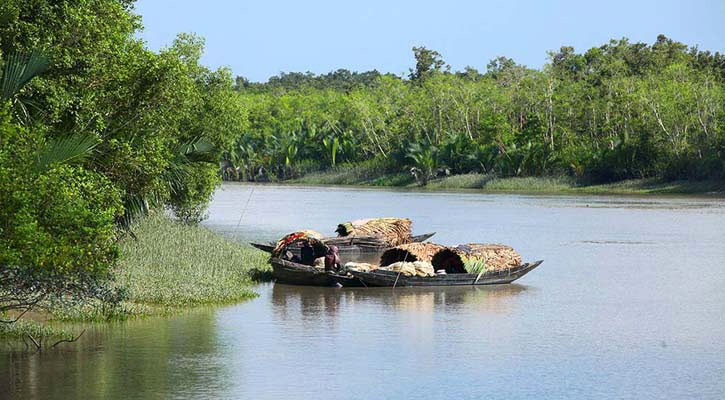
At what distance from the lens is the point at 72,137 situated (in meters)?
Result: 15.9

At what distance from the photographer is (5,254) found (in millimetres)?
13547

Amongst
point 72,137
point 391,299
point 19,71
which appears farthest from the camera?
point 391,299

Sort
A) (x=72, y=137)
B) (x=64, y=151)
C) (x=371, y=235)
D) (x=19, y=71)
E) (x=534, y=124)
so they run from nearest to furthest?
(x=64, y=151) → (x=72, y=137) → (x=19, y=71) → (x=371, y=235) → (x=534, y=124)

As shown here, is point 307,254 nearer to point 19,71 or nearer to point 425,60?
point 19,71

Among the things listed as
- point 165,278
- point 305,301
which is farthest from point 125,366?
point 305,301

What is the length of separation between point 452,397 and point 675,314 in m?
9.02

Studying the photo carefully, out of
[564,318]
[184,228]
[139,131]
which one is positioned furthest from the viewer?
[184,228]

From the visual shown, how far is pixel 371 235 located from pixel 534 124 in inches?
1762

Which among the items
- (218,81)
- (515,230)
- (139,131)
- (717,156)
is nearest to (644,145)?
(717,156)

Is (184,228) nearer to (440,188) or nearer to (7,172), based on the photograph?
(7,172)

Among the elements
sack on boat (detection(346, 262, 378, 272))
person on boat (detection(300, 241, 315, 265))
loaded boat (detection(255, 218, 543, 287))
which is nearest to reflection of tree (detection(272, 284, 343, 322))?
loaded boat (detection(255, 218, 543, 287))

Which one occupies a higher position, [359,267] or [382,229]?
[382,229]

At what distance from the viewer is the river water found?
14.7 metres

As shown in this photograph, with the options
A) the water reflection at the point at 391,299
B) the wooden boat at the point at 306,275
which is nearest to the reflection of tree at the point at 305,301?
the water reflection at the point at 391,299
